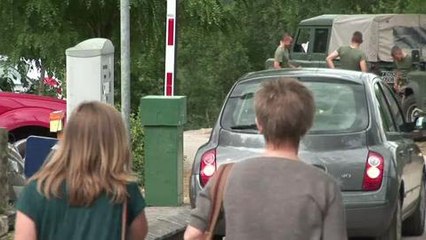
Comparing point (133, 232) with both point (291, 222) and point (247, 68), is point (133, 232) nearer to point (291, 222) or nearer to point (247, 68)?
point (291, 222)

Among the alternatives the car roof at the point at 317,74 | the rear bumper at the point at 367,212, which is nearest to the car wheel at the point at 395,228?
the rear bumper at the point at 367,212

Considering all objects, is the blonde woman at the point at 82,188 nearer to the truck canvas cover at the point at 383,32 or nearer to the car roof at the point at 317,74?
the car roof at the point at 317,74

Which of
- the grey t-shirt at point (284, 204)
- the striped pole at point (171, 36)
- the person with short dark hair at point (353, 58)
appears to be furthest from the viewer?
the person with short dark hair at point (353, 58)

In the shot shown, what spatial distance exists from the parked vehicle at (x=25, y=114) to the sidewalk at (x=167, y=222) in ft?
8.65

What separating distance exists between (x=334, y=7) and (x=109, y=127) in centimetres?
2870

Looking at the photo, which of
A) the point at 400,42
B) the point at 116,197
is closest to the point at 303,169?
the point at 116,197

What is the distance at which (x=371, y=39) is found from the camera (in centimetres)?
2127

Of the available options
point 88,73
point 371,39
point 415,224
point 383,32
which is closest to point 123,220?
point 88,73

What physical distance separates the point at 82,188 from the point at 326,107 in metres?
4.46

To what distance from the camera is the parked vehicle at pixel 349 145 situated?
722 cm

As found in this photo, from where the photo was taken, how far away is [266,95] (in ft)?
11.6

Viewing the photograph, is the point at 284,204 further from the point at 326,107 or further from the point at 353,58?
the point at 353,58

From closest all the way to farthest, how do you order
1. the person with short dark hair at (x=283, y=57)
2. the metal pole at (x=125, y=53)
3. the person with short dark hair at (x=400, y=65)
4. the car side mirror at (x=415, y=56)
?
the metal pole at (x=125, y=53)
the person with short dark hair at (x=400, y=65)
the person with short dark hair at (x=283, y=57)
the car side mirror at (x=415, y=56)

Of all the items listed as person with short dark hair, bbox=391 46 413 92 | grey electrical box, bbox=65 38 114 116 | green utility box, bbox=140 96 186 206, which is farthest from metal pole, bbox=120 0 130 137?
person with short dark hair, bbox=391 46 413 92
